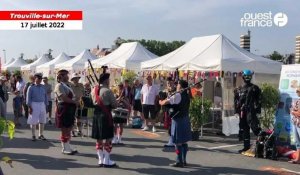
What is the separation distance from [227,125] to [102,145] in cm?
531

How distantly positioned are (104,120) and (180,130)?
4.91ft

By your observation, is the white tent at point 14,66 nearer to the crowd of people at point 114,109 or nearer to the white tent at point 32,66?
the white tent at point 32,66

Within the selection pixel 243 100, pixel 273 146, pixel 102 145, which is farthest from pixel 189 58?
pixel 102 145

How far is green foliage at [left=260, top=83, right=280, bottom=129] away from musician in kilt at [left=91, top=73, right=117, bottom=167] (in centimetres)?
411

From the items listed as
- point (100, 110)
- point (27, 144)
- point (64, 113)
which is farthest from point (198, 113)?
point (27, 144)

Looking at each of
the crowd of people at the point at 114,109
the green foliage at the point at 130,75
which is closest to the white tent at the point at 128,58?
the green foliage at the point at 130,75

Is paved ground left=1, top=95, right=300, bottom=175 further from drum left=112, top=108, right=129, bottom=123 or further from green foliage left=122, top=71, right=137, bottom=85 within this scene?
green foliage left=122, top=71, right=137, bottom=85

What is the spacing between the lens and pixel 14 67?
4531cm

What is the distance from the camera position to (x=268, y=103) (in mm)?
10414

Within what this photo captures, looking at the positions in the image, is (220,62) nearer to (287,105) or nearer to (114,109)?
(287,105)

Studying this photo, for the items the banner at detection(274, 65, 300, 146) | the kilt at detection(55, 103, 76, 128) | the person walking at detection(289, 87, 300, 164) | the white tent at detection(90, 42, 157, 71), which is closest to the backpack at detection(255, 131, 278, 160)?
the banner at detection(274, 65, 300, 146)

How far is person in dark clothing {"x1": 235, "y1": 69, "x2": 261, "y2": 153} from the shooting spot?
9947 mm

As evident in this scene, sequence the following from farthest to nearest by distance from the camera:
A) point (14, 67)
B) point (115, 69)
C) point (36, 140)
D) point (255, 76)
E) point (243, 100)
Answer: point (14, 67) → point (115, 69) → point (255, 76) → point (36, 140) → point (243, 100)

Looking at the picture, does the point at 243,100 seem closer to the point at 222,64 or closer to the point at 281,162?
the point at 281,162
